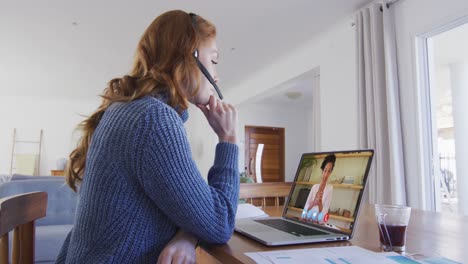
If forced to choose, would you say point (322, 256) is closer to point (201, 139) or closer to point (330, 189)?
point (330, 189)

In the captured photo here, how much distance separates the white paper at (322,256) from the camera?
600 millimetres

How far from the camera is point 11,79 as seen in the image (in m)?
5.88

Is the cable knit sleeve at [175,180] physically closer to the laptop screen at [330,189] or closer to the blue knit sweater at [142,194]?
the blue knit sweater at [142,194]

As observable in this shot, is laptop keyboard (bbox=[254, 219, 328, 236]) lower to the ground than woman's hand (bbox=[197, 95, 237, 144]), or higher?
lower

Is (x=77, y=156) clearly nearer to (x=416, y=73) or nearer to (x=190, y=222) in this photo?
(x=190, y=222)

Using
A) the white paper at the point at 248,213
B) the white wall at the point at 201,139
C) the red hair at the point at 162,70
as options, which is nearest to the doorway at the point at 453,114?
the white paper at the point at 248,213

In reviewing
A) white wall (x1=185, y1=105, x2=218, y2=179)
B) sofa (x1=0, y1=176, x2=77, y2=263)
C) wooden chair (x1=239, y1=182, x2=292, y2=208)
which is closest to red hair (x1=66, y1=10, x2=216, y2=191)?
wooden chair (x1=239, y1=182, x2=292, y2=208)

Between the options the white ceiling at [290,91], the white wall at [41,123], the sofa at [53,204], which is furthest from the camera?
the white wall at [41,123]

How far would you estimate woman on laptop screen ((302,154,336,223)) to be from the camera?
883 millimetres

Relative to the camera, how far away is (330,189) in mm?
881

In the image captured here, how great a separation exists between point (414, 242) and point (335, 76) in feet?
9.99

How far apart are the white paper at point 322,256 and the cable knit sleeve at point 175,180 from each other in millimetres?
102

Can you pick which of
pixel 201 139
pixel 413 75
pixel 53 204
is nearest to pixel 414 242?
pixel 413 75

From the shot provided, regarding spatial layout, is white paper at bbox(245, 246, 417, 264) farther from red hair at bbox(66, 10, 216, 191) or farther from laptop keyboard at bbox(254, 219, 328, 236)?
red hair at bbox(66, 10, 216, 191)
